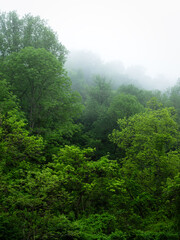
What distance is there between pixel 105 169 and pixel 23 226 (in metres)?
5.24

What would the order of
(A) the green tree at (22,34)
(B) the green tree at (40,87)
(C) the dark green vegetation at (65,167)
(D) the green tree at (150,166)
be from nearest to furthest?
(C) the dark green vegetation at (65,167) → (D) the green tree at (150,166) → (B) the green tree at (40,87) → (A) the green tree at (22,34)

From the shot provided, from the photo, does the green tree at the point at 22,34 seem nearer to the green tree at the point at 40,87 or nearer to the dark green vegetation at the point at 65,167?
Answer: the dark green vegetation at the point at 65,167

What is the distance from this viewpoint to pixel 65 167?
10227 millimetres

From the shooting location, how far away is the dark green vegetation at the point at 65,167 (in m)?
7.65

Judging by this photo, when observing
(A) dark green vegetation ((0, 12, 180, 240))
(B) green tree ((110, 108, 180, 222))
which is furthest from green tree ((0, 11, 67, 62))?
(B) green tree ((110, 108, 180, 222))

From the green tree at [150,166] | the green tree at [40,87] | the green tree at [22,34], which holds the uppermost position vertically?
the green tree at [22,34]

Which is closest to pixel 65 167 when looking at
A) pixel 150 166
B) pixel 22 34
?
pixel 150 166

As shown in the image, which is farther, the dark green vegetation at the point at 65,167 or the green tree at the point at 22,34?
the green tree at the point at 22,34

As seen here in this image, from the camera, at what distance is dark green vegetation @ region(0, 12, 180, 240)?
765cm

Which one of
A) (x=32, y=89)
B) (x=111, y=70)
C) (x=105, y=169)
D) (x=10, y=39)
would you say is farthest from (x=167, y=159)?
(x=111, y=70)

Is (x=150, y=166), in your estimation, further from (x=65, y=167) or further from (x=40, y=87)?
(x=40, y=87)

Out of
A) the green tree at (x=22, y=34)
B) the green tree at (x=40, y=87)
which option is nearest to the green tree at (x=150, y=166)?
the green tree at (x=40, y=87)

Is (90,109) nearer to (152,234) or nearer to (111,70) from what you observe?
(152,234)

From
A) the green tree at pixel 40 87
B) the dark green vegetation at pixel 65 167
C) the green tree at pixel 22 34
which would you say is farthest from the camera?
the green tree at pixel 22 34
